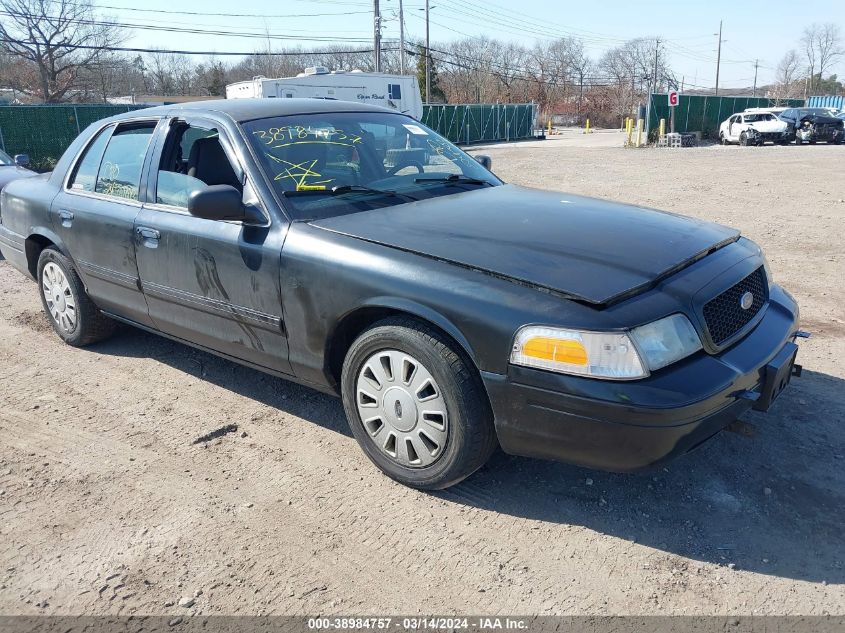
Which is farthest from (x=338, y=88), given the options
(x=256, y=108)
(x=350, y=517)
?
(x=350, y=517)

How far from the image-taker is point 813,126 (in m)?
31.6

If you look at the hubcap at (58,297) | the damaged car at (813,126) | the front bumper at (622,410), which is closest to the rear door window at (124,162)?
the hubcap at (58,297)

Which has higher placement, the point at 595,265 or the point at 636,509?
the point at 595,265

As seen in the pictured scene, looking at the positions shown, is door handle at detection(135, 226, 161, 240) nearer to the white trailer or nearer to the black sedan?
the black sedan

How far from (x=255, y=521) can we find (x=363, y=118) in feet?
8.08

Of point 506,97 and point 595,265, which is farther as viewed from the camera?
point 506,97

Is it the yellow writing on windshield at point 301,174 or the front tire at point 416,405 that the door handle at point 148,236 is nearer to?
the yellow writing on windshield at point 301,174

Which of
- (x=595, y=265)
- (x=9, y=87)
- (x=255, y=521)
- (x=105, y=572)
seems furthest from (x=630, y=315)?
(x=9, y=87)

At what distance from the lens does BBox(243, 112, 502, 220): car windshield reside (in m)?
3.48

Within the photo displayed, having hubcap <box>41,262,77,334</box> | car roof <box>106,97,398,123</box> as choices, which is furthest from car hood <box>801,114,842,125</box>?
hubcap <box>41,262,77,334</box>

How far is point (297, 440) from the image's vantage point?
142 inches

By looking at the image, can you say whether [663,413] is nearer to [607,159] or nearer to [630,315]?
[630,315]

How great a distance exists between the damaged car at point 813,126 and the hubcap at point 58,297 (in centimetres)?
3439

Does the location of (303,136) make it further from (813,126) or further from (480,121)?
(480,121)
